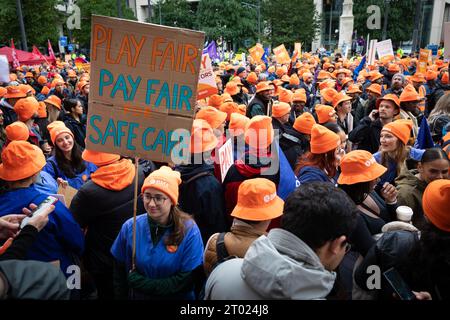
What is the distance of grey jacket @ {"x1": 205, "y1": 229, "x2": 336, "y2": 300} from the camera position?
1.71m

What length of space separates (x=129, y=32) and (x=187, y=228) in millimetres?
1487

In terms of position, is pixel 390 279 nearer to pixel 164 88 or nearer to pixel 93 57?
pixel 164 88

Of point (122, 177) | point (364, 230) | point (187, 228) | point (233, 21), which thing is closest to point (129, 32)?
point (122, 177)

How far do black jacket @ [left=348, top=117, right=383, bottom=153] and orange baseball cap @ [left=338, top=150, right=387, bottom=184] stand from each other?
9.28ft

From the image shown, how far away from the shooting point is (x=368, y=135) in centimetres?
604

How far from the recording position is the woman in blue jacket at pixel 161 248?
2.75 m

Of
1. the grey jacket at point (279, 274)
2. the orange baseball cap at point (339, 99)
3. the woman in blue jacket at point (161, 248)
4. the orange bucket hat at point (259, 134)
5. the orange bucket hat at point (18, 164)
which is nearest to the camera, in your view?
the grey jacket at point (279, 274)

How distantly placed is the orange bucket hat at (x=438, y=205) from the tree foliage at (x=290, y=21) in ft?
131

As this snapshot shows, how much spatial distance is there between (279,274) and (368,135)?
484cm

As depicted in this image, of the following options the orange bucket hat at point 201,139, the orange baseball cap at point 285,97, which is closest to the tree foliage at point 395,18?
the orange baseball cap at point 285,97

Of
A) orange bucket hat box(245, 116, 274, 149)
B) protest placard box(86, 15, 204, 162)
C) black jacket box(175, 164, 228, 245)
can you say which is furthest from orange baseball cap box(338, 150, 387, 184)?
protest placard box(86, 15, 204, 162)

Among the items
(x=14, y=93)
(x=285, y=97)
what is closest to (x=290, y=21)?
(x=285, y=97)

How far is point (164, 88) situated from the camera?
2.85 m

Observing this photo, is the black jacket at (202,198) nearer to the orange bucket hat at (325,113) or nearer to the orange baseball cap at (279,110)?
the orange baseball cap at (279,110)
